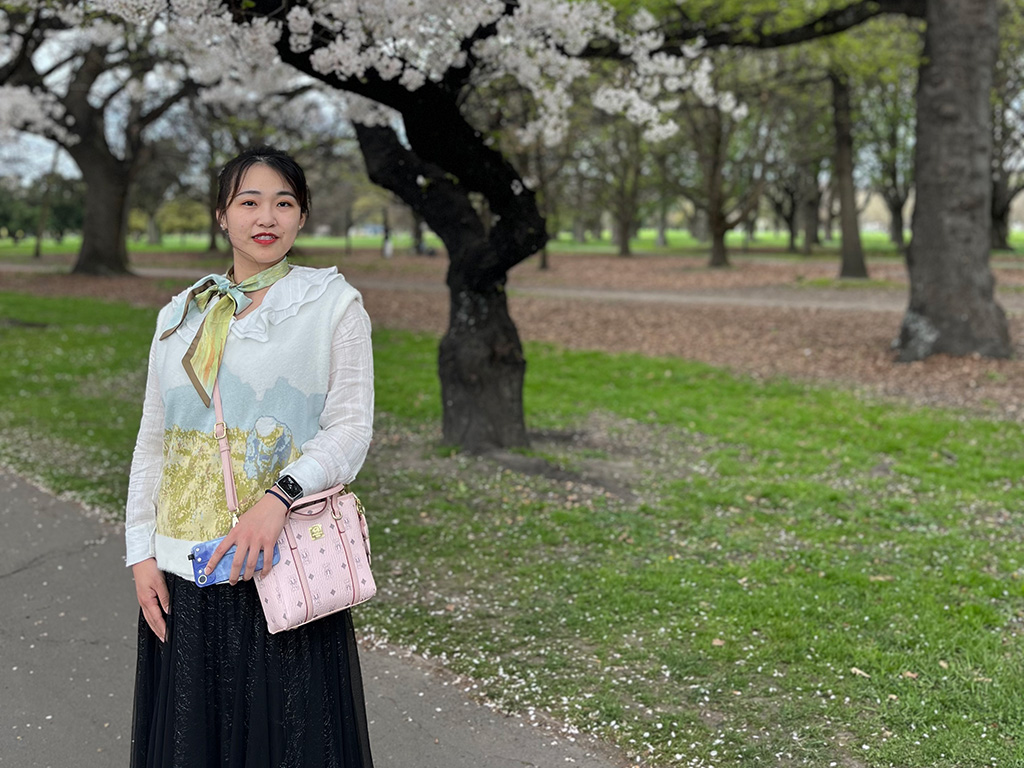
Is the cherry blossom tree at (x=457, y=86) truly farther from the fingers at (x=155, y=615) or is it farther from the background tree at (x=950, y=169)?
the background tree at (x=950, y=169)

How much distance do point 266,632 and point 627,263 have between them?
3780cm

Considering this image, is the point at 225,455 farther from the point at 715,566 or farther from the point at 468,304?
the point at 468,304

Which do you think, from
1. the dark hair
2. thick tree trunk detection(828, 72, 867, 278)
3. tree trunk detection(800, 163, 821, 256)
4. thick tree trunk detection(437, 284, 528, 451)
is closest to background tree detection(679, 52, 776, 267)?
thick tree trunk detection(828, 72, 867, 278)

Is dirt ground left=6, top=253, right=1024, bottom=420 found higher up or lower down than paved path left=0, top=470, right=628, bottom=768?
higher up

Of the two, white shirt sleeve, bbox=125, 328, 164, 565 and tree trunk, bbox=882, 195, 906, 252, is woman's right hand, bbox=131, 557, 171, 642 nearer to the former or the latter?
white shirt sleeve, bbox=125, 328, 164, 565

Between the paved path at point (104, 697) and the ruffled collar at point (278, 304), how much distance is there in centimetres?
193

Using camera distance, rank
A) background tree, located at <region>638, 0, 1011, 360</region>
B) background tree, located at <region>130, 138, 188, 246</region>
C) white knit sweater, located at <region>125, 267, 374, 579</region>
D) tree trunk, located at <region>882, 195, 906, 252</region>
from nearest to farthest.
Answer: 1. white knit sweater, located at <region>125, 267, 374, 579</region>
2. background tree, located at <region>638, 0, 1011, 360</region>
3. background tree, located at <region>130, 138, 188, 246</region>
4. tree trunk, located at <region>882, 195, 906, 252</region>

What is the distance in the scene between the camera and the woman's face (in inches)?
88.3

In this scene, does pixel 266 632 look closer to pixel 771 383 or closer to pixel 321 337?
pixel 321 337

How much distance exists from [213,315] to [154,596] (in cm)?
72

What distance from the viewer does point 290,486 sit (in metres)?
2.12

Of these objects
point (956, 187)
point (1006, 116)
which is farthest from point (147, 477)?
point (1006, 116)

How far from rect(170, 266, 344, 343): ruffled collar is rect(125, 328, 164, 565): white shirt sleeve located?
0.14 meters

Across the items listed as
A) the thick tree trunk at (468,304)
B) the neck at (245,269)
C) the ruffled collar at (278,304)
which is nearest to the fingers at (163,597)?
the ruffled collar at (278,304)
